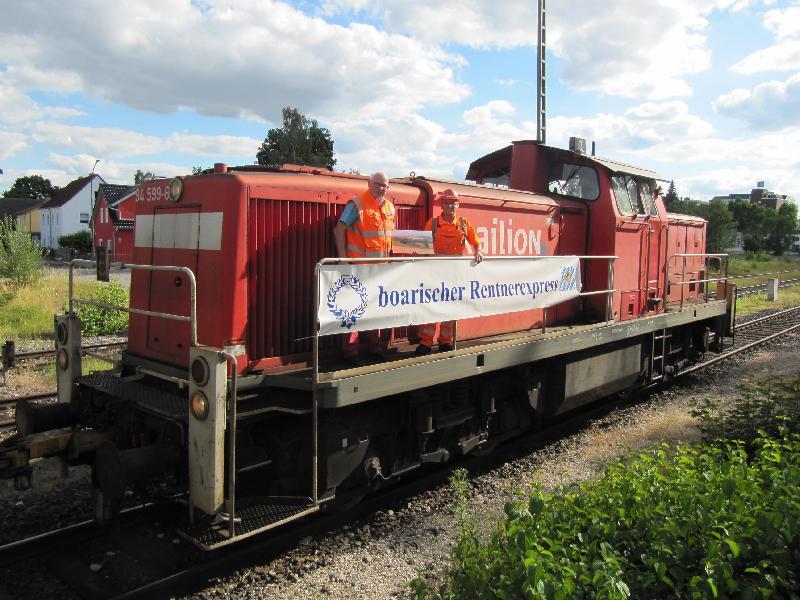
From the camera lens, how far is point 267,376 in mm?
4570

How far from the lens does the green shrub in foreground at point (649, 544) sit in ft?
8.98

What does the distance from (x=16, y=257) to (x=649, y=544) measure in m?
20.3

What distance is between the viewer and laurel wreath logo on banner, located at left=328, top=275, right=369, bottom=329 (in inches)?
181

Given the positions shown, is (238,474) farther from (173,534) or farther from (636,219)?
(636,219)

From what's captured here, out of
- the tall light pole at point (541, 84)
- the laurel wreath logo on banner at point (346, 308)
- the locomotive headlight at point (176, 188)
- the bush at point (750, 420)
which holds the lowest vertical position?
the bush at point (750, 420)

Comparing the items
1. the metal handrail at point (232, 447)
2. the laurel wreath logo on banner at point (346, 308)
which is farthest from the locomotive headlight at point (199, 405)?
the laurel wreath logo on banner at point (346, 308)

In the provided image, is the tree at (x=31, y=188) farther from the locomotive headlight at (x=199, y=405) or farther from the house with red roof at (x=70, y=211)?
the locomotive headlight at (x=199, y=405)

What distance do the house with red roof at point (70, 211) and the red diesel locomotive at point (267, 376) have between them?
6692cm

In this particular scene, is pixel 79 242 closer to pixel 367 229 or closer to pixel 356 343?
pixel 356 343

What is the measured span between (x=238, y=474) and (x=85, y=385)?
178 cm

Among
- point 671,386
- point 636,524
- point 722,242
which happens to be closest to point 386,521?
point 636,524

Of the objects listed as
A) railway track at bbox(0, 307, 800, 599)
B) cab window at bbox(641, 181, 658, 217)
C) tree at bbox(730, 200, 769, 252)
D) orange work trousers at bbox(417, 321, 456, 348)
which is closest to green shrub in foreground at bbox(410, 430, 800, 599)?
railway track at bbox(0, 307, 800, 599)

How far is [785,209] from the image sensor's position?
238 ft

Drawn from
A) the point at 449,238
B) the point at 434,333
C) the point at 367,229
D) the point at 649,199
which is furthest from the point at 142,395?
the point at 649,199
